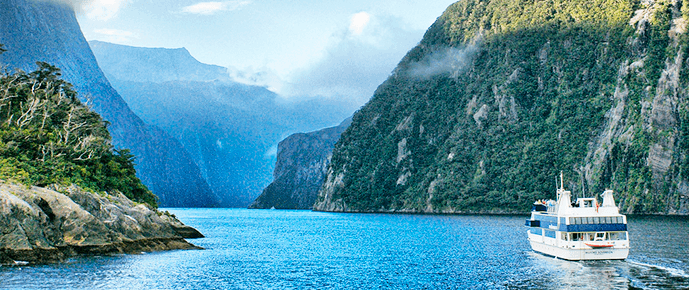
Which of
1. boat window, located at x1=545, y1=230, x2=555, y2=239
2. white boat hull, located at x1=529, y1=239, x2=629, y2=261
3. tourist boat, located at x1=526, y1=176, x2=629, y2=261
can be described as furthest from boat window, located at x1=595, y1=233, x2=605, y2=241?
boat window, located at x1=545, y1=230, x2=555, y2=239

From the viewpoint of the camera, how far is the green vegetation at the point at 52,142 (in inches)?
2623

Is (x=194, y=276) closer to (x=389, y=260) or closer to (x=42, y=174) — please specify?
(x=389, y=260)

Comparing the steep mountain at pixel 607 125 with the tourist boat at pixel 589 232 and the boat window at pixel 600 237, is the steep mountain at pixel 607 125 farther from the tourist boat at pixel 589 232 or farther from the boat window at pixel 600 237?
the boat window at pixel 600 237

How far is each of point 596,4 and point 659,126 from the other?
5905 cm

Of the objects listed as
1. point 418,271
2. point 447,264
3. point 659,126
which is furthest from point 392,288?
point 659,126

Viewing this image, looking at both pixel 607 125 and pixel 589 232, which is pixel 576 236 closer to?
pixel 589 232

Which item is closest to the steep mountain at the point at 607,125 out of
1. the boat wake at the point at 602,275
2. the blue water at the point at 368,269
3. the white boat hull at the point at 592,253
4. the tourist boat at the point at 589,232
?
the blue water at the point at 368,269

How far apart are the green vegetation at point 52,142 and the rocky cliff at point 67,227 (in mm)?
4487

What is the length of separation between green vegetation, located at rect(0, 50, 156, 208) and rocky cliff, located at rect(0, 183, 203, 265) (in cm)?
449

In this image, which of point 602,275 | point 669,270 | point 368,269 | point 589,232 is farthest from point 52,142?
point 669,270

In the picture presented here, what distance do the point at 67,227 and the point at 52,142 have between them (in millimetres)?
20374

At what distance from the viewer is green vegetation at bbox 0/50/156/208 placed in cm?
6662

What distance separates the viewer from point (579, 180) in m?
166

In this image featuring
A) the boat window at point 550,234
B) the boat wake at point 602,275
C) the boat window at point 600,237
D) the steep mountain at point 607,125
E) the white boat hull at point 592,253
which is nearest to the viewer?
the boat wake at point 602,275
